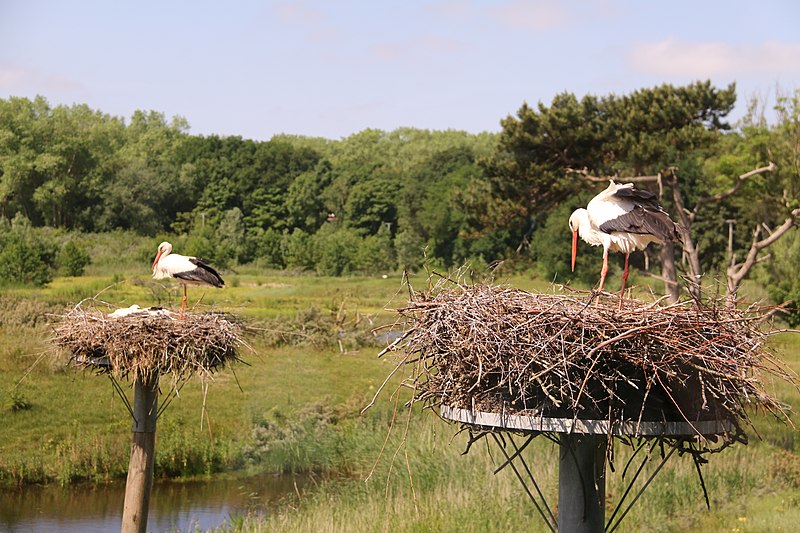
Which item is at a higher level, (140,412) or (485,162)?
(485,162)

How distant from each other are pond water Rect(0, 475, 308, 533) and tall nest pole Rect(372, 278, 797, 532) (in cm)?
1100

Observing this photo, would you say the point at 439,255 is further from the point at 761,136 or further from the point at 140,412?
the point at 140,412

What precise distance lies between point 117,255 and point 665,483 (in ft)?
155

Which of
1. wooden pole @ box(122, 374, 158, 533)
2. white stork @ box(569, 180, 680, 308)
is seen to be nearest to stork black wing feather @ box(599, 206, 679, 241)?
white stork @ box(569, 180, 680, 308)

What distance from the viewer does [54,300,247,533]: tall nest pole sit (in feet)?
32.1

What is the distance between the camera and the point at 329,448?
19188 millimetres

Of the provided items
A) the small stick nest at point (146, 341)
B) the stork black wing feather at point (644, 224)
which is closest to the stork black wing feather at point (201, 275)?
the small stick nest at point (146, 341)

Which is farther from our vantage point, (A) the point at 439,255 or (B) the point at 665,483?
(A) the point at 439,255

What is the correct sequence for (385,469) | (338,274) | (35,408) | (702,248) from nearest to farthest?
(385,469)
(35,408)
(702,248)
(338,274)

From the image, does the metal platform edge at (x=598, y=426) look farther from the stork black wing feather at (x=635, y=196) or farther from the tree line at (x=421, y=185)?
the tree line at (x=421, y=185)

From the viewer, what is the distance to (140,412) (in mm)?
10484

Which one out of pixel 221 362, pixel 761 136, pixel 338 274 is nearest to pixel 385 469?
pixel 221 362

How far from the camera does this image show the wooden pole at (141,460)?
10.2 m

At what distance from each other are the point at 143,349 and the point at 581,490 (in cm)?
545
